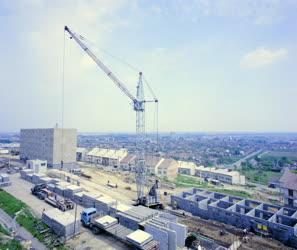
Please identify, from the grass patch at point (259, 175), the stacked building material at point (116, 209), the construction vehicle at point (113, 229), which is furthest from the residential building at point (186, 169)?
the construction vehicle at point (113, 229)

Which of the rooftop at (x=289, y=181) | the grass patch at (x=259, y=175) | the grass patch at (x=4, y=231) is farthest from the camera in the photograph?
the grass patch at (x=259, y=175)

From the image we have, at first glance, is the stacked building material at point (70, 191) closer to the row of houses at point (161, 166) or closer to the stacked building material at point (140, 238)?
the stacked building material at point (140, 238)

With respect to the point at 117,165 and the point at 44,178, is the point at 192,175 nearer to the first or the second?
the point at 117,165

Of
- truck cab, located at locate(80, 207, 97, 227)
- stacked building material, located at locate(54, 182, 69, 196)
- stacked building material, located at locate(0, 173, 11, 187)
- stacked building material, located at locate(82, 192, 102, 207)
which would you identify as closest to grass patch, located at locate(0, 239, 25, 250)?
truck cab, located at locate(80, 207, 97, 227)

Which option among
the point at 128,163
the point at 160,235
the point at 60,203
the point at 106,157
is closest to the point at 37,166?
the point at 106,157

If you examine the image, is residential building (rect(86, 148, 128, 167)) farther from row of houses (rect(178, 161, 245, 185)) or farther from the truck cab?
the truck cab

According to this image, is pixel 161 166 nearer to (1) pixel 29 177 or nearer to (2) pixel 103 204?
(1) pixel 29 177
